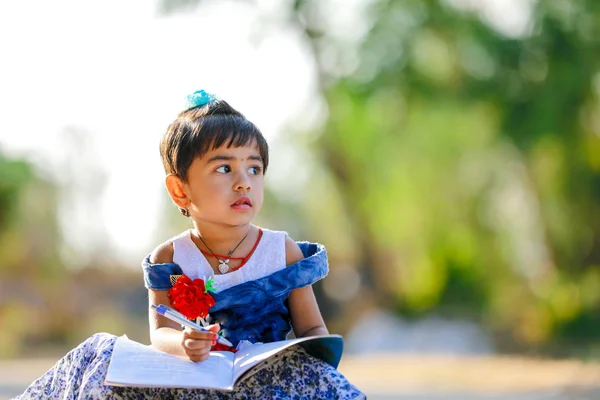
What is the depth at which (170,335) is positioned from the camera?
90.8 inches

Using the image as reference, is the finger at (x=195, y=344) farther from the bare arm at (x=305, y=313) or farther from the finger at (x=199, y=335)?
the bare arm at (x=305, y=313)

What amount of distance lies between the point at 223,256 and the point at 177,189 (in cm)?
21

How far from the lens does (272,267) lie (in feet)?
8.17

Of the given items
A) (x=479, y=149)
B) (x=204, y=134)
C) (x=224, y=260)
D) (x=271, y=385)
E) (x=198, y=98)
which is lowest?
(x=271, y=385)

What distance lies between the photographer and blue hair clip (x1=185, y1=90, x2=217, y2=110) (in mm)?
2572

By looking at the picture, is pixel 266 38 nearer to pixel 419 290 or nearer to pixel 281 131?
pixel 281 131

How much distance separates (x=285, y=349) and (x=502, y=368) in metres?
7.68

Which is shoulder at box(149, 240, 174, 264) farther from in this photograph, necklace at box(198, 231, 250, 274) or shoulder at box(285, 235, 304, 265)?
shoulder at box(285, 235, 304, 265)

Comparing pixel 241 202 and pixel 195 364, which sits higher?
pixel 241 202

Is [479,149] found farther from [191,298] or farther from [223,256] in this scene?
[191,298]

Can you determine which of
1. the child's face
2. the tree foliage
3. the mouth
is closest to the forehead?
the child's face

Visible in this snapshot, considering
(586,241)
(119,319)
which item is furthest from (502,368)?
(119,319)

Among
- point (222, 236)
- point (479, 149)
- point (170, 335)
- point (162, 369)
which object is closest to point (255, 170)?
point (222, 236)

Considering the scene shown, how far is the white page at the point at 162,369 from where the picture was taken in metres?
2.12
